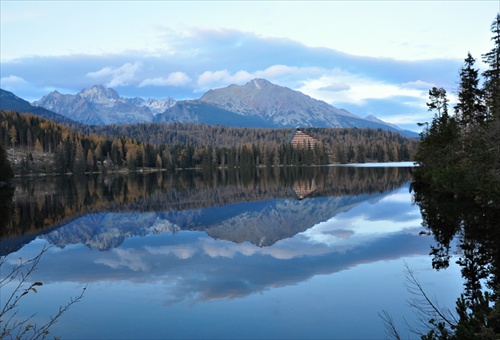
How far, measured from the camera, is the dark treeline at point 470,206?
9.69m

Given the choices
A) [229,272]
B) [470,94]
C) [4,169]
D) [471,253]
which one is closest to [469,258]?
[471,253]

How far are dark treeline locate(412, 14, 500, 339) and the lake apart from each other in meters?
1.06

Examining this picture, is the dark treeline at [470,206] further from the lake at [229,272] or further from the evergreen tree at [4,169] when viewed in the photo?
the evergreen tree at [4,169]

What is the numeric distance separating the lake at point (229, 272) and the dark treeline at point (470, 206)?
3.48ft

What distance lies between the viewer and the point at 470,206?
125 feet

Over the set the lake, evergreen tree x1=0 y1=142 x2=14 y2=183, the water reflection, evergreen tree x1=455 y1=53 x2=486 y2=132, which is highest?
evergreen tree x1=455 y1=53 x2=486 y2=132

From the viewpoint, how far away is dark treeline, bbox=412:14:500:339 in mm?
9688

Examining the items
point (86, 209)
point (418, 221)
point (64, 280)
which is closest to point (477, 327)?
point (64, 280)

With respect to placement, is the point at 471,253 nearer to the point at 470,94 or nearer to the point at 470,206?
the point at 470,206

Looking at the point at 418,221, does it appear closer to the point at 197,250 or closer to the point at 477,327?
the point at 197,250

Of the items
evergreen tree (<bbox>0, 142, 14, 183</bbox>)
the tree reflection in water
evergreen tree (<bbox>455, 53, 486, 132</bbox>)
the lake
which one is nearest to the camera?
the tree reflection in water

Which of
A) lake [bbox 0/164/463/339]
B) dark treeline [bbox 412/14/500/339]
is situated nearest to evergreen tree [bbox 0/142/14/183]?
lake [bbox 0/164/463/339]

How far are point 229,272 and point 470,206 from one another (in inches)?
1060

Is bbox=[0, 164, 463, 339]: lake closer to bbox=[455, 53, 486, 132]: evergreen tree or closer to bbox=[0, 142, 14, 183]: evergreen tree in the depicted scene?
bbox=[455, 53, 486, 132]: evergreen tree
